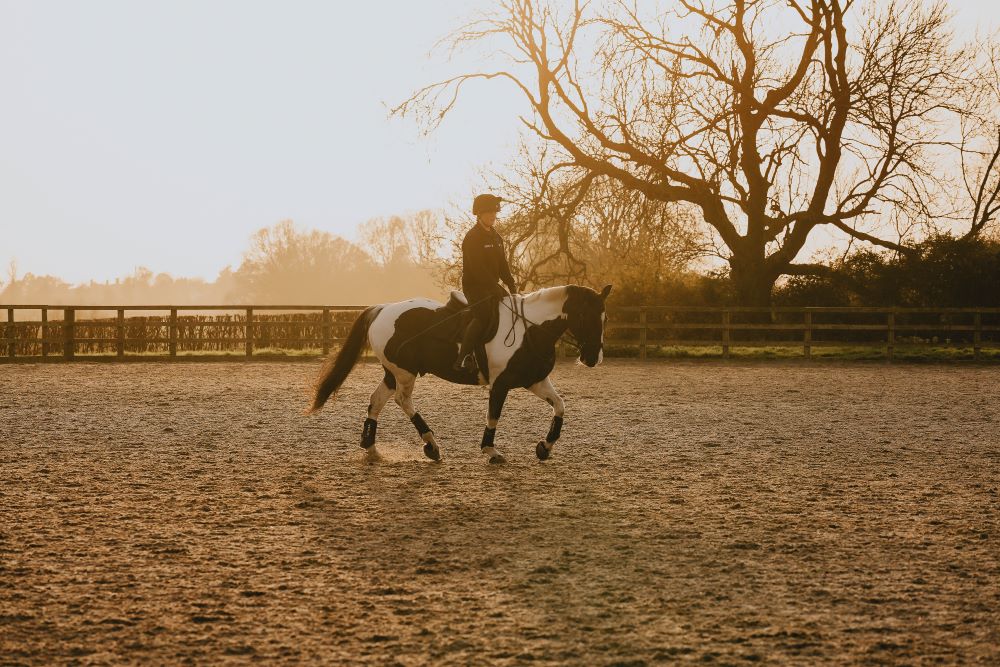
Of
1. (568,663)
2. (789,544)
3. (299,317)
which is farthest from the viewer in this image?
(299,317)

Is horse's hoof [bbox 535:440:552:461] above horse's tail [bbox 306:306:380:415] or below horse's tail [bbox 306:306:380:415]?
below

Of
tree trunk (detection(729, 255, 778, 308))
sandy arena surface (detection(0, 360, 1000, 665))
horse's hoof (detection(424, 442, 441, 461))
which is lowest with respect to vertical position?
sandy arena surface (detection(0, 360, 1000, 665))

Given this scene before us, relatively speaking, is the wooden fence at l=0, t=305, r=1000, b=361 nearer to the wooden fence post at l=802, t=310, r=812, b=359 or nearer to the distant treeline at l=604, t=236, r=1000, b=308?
the wooden fence post at l=802, t=310, r=812, b=359

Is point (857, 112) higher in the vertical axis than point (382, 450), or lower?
higher

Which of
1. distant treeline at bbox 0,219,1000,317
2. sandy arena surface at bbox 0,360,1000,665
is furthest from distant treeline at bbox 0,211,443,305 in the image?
sandy arena surface at bbox 0,360,1000,665

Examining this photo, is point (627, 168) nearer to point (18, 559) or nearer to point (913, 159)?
point (913, 159)

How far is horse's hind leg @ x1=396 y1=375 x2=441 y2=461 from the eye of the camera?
8391 millimetres

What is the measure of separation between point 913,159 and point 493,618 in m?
21.5

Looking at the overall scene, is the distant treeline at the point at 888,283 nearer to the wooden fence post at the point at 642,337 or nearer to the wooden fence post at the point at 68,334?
the wooden fence post at the point at 642,337

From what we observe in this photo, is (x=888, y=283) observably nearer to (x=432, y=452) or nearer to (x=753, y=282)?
(x=753, y=282)

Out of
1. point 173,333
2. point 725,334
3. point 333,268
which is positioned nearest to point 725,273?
point 725,334

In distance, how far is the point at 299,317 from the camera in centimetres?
2733

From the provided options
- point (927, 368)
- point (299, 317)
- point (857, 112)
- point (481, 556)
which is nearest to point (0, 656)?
point (481, 556)

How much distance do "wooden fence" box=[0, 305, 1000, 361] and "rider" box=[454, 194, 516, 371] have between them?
14708 mm
